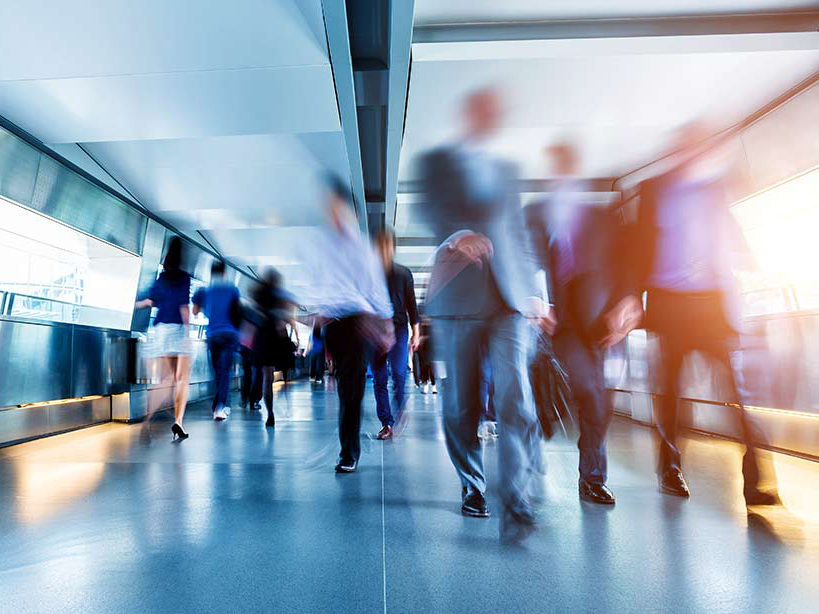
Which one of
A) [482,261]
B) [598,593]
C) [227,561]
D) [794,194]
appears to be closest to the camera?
[598,593]

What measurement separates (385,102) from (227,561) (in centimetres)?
561

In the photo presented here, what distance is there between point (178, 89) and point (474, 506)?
5.38 metres

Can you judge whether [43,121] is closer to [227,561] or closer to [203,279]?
[227,561]

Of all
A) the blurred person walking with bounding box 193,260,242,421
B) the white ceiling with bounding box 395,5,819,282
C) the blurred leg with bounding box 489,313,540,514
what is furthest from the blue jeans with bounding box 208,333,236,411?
the blurred leg with bounding box 489,313,540,514

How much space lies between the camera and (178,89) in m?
5.48

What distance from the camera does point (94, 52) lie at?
15.8ft

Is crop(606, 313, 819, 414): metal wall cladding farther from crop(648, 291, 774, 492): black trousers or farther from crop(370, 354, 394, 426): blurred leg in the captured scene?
crop(370, 354, 394, 426): blurred leg

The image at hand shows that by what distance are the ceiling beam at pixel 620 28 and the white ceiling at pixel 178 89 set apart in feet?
4.50

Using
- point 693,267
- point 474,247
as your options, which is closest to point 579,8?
point 693,267

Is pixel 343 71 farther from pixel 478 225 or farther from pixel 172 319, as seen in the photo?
pixel 478 225

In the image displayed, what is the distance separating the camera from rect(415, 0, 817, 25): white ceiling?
15.5ft

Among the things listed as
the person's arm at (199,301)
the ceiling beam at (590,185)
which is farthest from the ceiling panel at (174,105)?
the ceiling beam at (590,185)

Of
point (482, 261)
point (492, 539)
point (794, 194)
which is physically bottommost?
point (492, 539)

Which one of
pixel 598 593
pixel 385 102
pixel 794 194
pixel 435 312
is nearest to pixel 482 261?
pixel 435 312
